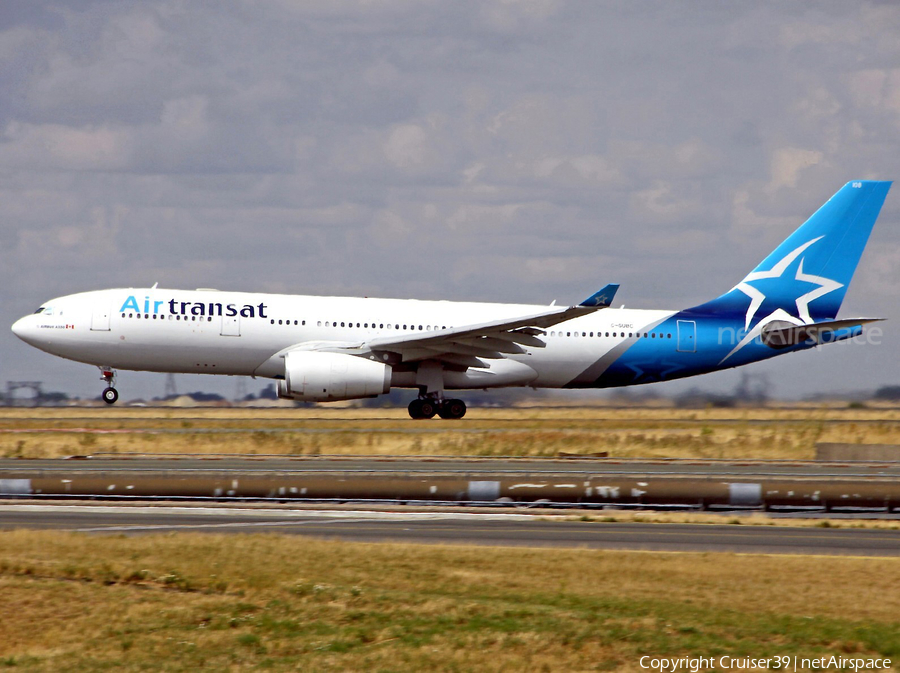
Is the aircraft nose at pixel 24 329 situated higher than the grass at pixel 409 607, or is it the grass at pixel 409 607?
the aircraft nose at pixel 24 329

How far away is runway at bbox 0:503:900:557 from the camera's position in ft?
49.8

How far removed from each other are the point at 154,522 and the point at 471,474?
8.24 m

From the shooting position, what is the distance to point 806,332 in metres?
38.5

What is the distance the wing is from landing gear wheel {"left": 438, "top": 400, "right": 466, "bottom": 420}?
1700mm

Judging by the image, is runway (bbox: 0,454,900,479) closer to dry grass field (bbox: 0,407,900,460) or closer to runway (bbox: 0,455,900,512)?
dry grass field (bbox: 0,407,900,460)

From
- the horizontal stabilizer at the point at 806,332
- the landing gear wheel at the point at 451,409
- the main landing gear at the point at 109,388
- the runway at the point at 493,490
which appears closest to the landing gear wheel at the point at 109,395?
the main landing gear at the point at 109,388

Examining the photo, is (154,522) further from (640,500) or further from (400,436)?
(400,436)

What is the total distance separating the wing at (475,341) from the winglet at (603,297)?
1.83 feet

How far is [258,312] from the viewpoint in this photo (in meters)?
35.0

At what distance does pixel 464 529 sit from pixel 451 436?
13.8m

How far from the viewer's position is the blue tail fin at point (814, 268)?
39.6 metres

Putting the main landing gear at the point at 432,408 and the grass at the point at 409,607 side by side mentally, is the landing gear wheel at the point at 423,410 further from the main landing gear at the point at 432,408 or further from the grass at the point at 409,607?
the grass at the point at 409,607

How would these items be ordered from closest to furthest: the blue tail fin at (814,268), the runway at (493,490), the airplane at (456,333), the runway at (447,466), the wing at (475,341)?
the runway at (493,490)
the runway at (447,466)
the wing at (475,341)
the airplane at (456,333)
the blue tail fin at (814,268)

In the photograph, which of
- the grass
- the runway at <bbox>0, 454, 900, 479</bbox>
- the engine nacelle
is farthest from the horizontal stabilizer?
the grass
